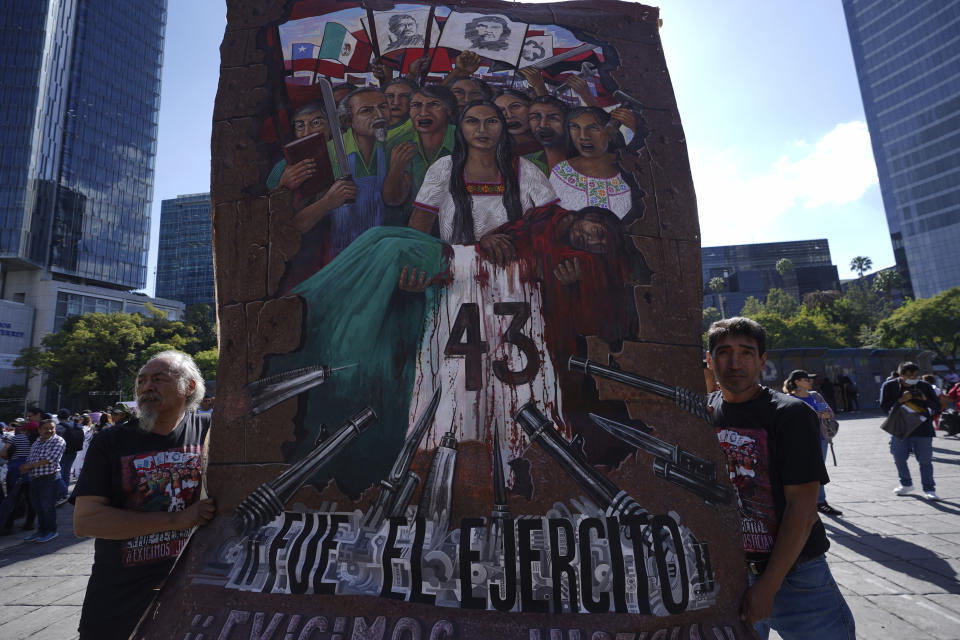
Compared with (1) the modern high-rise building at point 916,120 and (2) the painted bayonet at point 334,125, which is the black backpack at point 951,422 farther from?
(1) the modern high-rise building at point 916,120

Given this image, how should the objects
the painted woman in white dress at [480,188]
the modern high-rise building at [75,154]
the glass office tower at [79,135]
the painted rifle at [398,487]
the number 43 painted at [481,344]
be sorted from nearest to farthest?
the painted rifle at [398,487]
the number 43 painted at [481,344]
the painted woman in white dress at [480,188]
the modern high-rise building at [75,154]
the glass office tower at [79,135]

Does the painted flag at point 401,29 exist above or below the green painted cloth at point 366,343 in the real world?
above

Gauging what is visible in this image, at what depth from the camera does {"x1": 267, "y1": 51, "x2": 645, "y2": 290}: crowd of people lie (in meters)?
2.33

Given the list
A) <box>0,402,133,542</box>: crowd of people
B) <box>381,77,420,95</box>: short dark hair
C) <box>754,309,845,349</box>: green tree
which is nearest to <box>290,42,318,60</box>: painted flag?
<box>381,77,420,95</box>: short dark hair

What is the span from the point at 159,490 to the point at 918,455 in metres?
8.03

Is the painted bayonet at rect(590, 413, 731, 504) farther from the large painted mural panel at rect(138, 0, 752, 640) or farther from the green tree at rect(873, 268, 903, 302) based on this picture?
the green tree at rect(873, 268, 903, 302)

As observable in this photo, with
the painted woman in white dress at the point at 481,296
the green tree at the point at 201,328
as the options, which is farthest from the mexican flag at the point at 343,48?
the green tree at the point at 201,328

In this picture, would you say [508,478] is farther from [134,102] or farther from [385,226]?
[134,102]

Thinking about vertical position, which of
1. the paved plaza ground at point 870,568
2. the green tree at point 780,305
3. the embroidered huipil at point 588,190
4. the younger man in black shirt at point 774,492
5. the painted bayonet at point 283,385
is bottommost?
the paved plaza ground at point 870,568

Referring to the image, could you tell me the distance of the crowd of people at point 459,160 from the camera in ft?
7.64

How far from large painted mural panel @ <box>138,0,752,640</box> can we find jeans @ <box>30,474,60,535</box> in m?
6.34

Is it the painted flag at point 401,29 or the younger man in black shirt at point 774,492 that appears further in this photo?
the painted flag at point 401,29

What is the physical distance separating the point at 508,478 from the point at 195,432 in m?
1.48

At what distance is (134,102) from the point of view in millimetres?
59406
